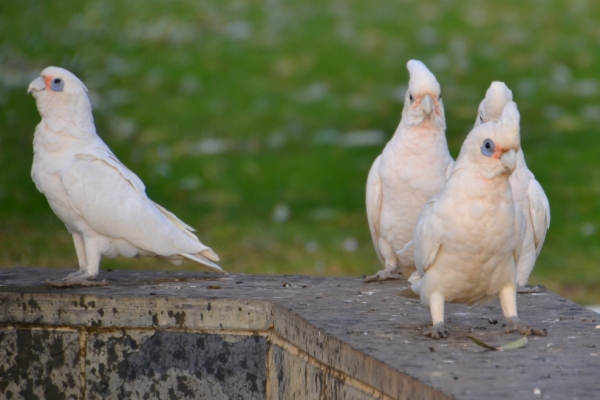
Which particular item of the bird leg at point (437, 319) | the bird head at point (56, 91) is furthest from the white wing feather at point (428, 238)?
the bird head at point (56, 91)

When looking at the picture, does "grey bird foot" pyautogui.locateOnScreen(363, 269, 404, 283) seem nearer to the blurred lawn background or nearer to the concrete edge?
the concrete edge

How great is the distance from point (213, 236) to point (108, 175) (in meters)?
5.61

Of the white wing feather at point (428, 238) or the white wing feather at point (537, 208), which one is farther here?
the white wing feather at point (537, 208)

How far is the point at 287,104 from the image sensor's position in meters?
14.9

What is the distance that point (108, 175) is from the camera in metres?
5.07

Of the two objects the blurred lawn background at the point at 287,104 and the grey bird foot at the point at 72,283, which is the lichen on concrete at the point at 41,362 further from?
the blurred lawn background at the point at 287,104

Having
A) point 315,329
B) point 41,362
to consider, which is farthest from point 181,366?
point 315,329

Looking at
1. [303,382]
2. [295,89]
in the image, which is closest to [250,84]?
[295,89]

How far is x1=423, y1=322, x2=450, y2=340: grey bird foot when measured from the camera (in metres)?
3.83

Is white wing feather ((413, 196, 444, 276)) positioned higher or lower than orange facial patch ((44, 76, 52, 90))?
lower

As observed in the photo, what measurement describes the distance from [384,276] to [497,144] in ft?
6.52

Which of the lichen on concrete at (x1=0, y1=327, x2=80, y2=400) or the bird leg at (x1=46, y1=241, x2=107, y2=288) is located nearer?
the lichen on concrete at (x1=0, y1=327, x2=80, y2=400)

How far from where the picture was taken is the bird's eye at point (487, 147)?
366cm

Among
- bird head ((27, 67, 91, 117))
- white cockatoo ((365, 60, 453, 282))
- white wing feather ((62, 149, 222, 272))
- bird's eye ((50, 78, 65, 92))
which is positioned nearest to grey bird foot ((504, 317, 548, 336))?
white cockatoo ((365, 60, 453, 282))
